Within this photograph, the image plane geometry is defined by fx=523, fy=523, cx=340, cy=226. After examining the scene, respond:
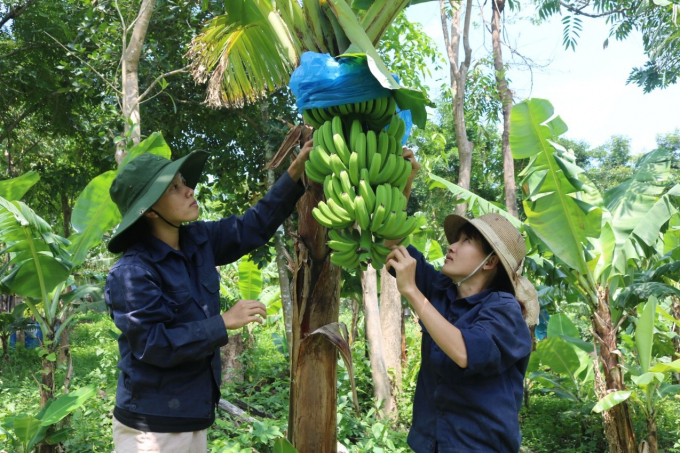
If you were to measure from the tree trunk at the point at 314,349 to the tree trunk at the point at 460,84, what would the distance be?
5.07 meters

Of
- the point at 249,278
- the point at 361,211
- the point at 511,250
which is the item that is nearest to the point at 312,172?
the point at 361,211

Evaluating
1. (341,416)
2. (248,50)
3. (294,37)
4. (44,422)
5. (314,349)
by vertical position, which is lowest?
(341,416)

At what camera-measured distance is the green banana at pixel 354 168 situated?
1.57 meters

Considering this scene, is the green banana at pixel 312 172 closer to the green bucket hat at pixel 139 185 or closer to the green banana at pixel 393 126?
the green banana at pixel 393 126

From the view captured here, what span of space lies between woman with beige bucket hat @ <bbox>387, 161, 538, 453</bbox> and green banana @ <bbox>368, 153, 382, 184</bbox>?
25 centimetres

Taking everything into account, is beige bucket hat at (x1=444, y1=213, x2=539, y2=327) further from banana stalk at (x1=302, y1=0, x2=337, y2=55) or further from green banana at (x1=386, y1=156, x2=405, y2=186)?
banana stalk at (x1=302, y1=0, x2=337, y2=55)

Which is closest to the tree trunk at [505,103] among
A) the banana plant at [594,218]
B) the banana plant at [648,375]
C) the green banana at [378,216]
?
the banana plant at [594,218]

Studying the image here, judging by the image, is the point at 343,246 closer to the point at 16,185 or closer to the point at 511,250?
the point at 511,250

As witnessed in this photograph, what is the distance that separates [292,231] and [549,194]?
6.32ft

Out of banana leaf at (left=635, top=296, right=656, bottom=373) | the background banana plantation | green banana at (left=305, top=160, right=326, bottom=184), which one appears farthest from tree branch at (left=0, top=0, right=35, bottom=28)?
banana leaf at (left=635, top=296, right=656, bottom=373)

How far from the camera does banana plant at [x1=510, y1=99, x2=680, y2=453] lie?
3.72 meters

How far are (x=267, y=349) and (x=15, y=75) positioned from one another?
17.7ft

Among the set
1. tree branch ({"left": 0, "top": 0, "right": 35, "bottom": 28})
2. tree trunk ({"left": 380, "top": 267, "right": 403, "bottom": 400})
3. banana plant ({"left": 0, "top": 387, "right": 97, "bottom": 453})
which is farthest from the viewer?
tree branch ({"left": 0, "top": 0, "right": 35, "bottom": 28})

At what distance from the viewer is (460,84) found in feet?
26.0
